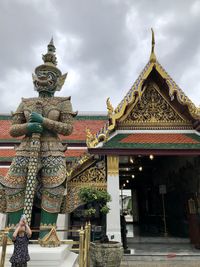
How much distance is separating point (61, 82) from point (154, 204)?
11.1 m

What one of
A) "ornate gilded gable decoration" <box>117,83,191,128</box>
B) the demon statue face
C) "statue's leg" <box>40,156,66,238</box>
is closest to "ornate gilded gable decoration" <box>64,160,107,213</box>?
"statue's leg" <box>40,156,66,238</box>

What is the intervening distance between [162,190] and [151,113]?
4731mm

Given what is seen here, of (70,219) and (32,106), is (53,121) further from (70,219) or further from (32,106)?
(70,219)

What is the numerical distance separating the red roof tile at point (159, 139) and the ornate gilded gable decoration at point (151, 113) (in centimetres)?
50

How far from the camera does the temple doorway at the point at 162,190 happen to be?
31.8 feet

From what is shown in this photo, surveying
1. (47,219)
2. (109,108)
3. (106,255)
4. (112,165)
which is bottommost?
(106,255)

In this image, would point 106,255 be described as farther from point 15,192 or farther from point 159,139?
point 159,139

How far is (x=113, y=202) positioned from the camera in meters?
7.35

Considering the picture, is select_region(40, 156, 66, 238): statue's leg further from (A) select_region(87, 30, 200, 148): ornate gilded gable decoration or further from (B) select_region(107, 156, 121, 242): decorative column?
(A) select_region(87, 30, 200, 148): ornate gilded gable decoration

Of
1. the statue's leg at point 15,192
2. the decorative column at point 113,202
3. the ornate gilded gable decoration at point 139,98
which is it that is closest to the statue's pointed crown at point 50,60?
the ornate gilded gable decoration at point 139,98

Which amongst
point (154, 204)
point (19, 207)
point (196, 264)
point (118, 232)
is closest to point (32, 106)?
point (19, 207)

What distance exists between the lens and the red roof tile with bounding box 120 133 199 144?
8039 mm

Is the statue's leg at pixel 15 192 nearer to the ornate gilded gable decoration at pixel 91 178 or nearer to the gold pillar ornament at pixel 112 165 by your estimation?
the ornate gilded gable decoration at pixel 91 178

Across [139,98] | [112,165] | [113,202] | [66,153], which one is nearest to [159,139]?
[139,98]
